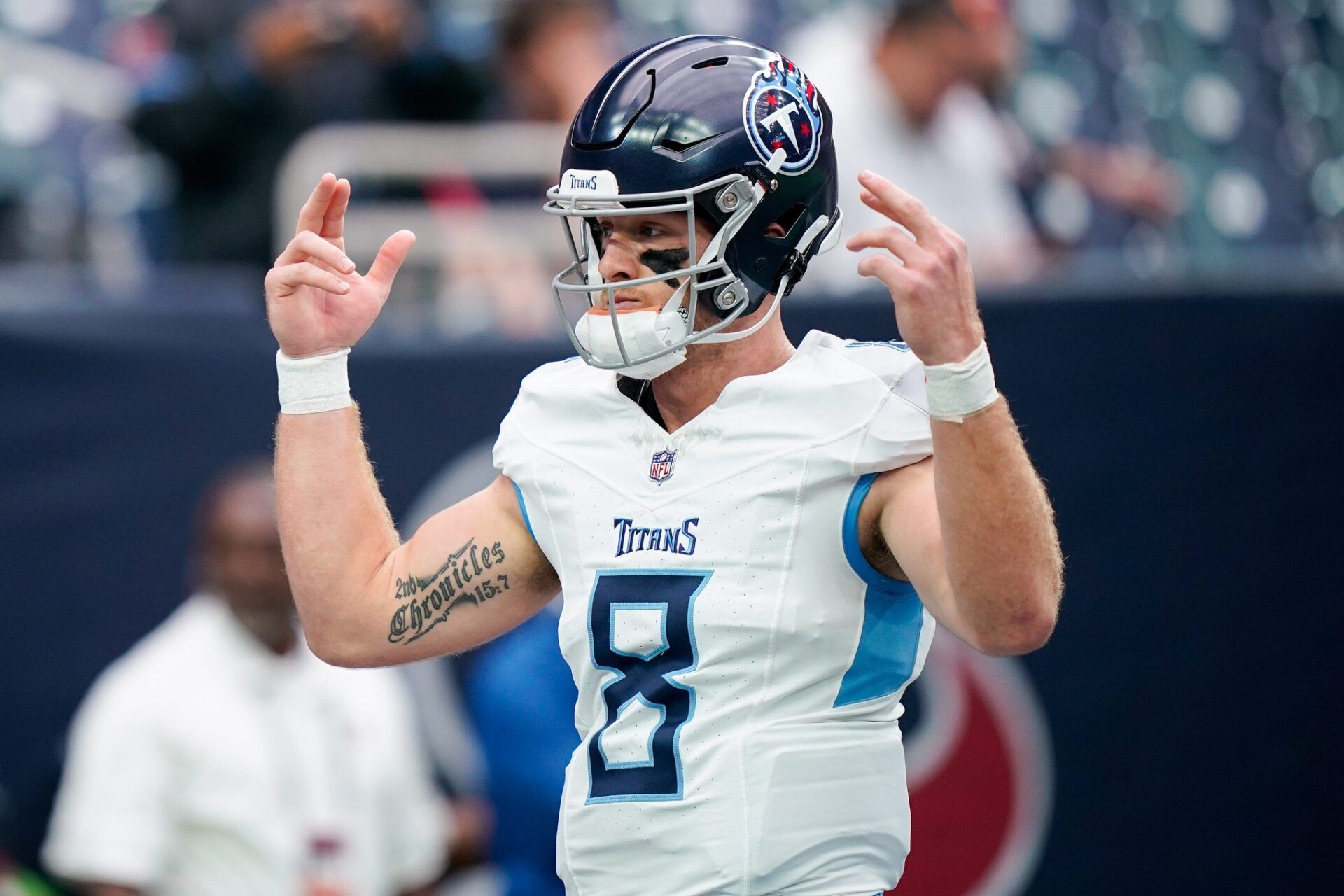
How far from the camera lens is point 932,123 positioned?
5656 millimetres

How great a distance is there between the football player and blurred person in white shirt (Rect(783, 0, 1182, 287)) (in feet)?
9.22

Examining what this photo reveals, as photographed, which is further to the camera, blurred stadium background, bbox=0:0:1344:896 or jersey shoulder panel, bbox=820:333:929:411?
blurred stadium background, bbox=0:0:1344:896

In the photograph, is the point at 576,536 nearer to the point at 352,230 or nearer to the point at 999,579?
the point at 999,579

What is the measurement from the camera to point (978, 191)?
580 centimetres

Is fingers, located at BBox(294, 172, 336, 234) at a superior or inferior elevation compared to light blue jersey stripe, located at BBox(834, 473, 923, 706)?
superior

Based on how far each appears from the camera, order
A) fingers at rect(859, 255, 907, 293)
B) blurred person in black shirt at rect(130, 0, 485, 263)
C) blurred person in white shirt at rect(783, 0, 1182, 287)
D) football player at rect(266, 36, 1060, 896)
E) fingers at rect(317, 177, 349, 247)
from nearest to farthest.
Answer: fingers at rect(859, 255, 907, 293) < football player at rect(266, 36, 1060, 896) < fingers at rect(317, 177, 349, 247) < blurred person in white shirt at rect(783, 0, 1182, 287) < blurred person in black shirt at rect(130, 0, 485, 263)

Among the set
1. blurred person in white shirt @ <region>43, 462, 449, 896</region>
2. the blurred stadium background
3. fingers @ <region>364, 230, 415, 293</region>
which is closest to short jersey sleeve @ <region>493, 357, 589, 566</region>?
fingers @ <region>364, 230, 415, 293</region>

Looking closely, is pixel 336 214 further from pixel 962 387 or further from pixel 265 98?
pixel 265 98

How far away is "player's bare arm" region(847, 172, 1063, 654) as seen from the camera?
6.77ft

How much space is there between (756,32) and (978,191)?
7.54 ft

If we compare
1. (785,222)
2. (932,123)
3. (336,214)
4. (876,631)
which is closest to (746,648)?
(876,631)

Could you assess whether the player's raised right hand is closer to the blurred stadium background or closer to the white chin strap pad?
the white chin strap pad

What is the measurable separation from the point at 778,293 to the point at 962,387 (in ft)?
1.47

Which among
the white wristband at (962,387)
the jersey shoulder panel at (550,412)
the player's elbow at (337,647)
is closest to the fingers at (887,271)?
the white wristband at (962,387)
